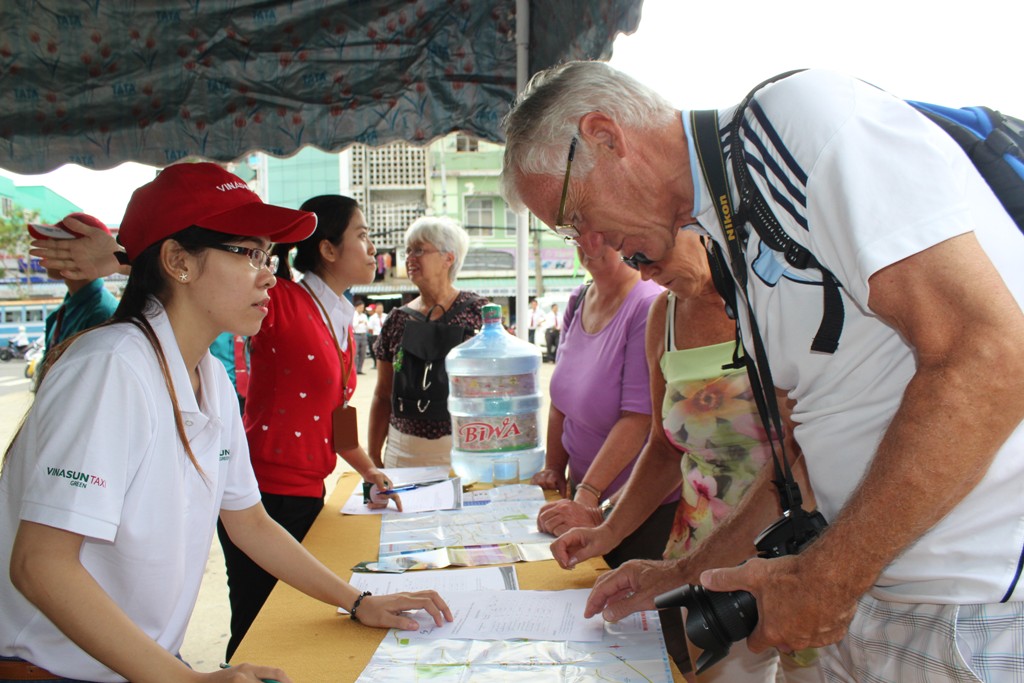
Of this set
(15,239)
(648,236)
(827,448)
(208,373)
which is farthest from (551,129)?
(15,239)

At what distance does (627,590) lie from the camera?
56.5 inches

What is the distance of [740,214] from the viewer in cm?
109

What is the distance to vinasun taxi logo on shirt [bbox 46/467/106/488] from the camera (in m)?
1.04

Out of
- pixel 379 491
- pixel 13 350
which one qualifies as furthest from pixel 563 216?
pixel 13 350

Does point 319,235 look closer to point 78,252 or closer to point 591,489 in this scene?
point 78,252

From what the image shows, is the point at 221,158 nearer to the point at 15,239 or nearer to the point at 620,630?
the point at 620,630

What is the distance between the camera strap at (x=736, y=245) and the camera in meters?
1.10

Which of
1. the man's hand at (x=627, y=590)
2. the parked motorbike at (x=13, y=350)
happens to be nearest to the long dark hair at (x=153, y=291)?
the man's hand at (x=627, y=590)

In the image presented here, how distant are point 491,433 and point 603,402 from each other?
474mm

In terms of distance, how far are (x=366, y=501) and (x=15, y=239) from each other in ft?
114

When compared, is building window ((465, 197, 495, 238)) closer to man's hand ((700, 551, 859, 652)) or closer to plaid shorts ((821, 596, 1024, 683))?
plaid shorts ((821, 596, 1024, 683))

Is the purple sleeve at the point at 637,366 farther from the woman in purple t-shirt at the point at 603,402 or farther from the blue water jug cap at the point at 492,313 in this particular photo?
the blue water jug cap at the point at 492,313

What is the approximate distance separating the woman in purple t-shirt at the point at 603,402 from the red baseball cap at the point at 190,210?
1.02m

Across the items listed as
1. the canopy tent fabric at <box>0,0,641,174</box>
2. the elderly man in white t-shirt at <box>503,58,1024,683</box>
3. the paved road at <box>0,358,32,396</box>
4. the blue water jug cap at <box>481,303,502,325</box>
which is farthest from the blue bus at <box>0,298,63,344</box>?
the elderly man in white t-shirt at <box>503,58,1024,683</box>
